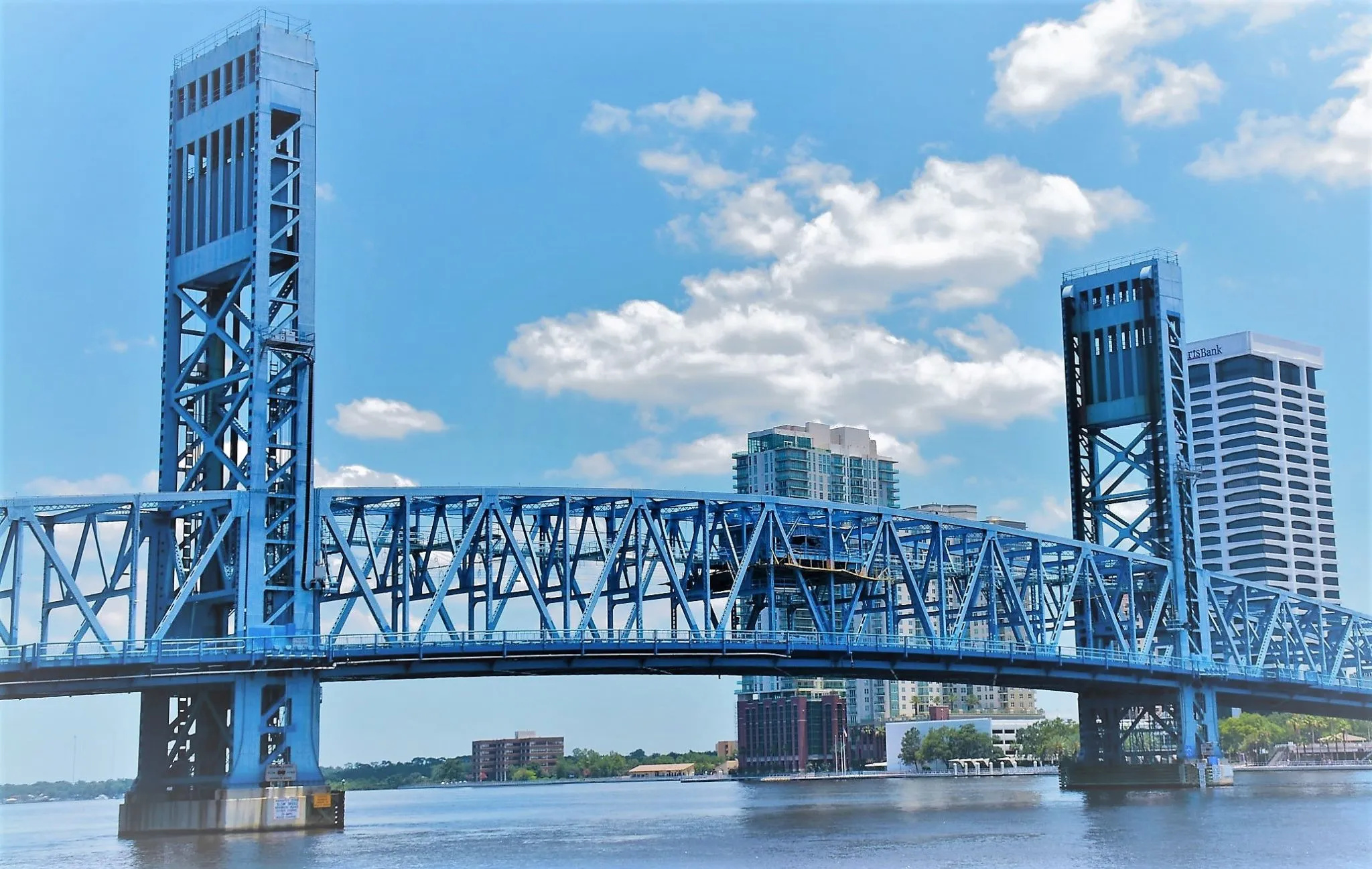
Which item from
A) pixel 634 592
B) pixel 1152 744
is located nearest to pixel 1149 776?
pixel 1152 744

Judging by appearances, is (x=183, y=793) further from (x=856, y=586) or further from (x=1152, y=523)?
(x=1152, y=523)

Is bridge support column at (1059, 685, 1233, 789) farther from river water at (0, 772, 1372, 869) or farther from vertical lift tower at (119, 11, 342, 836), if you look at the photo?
vertical lift tower at (119, 11, 342, 836)

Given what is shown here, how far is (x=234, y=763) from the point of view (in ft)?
250

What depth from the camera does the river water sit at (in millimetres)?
62925

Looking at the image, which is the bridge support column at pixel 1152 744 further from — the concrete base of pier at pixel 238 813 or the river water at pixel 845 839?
the concrete base of pier at pixel 238 813

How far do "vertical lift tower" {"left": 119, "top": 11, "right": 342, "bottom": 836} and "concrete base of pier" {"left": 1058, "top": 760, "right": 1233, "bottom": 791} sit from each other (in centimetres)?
6361

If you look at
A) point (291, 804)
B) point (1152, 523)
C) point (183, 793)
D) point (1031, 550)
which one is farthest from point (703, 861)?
point (1152, 523)

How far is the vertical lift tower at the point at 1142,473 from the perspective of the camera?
12100 centimetres

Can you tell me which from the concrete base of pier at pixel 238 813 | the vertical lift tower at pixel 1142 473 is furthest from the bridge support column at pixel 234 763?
the vertical lift tower at pixel 1142 473

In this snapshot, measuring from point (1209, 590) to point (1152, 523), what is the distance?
7219mm

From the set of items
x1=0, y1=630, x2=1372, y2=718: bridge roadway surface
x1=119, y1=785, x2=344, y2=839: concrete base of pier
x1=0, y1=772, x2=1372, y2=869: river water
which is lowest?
x1=0, y1=772, x2=1372, y2=869: river water

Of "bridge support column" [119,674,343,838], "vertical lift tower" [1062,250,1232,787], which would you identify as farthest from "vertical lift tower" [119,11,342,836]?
"vertical lift tower" [1062,250,1232,787]

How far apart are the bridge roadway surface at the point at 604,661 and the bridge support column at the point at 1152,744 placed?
181cm

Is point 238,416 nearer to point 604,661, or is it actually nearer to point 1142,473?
point 604,661
